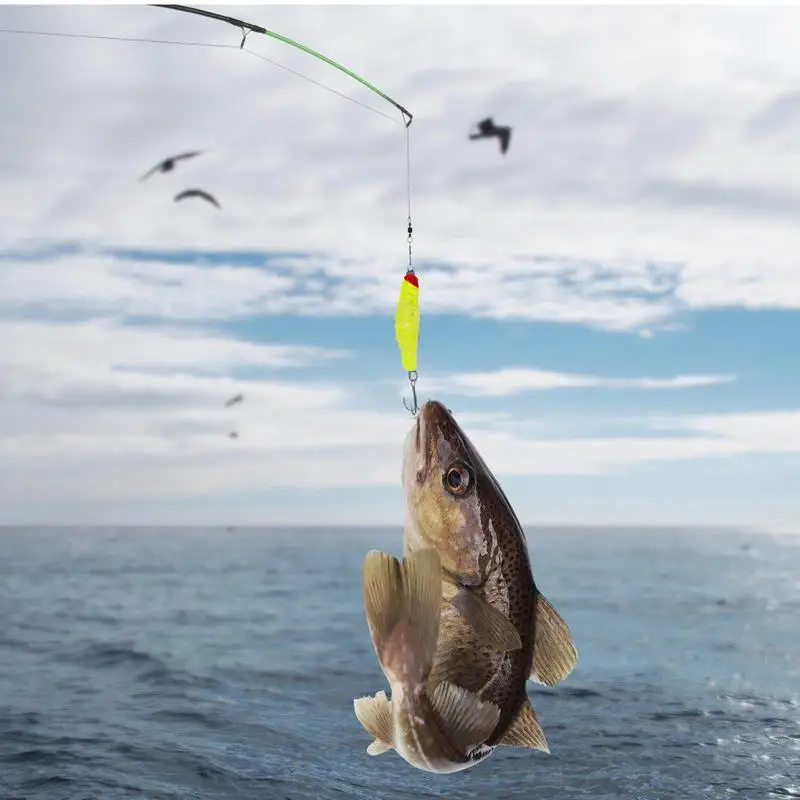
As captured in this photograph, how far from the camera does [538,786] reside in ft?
62.3

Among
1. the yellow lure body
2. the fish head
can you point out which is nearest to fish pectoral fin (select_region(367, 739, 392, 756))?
the fish head

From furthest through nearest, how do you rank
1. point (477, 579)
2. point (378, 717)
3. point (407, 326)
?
point (407, 326) → point (378, 717) → point (477, 579)

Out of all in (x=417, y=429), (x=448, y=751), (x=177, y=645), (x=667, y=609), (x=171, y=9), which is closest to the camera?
(x=448, y=751)

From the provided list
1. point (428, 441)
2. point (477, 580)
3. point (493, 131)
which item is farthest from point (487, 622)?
point (493, 131)

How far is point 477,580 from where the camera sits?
390 cm

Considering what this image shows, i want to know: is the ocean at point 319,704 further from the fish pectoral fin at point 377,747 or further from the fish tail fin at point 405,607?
the fish tail fin at point 405,607

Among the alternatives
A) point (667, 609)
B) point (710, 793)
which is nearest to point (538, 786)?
point (710, 793)

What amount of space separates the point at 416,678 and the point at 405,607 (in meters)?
0.35

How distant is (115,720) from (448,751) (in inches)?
924

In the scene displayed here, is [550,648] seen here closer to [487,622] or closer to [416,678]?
[487,622]

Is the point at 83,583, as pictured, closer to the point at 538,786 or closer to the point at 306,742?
the point at 306,742

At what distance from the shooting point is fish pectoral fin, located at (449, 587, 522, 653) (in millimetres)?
3768

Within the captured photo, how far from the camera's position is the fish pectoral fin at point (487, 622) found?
3.77 meters

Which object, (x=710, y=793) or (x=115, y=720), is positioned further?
(x=115, y=720)
